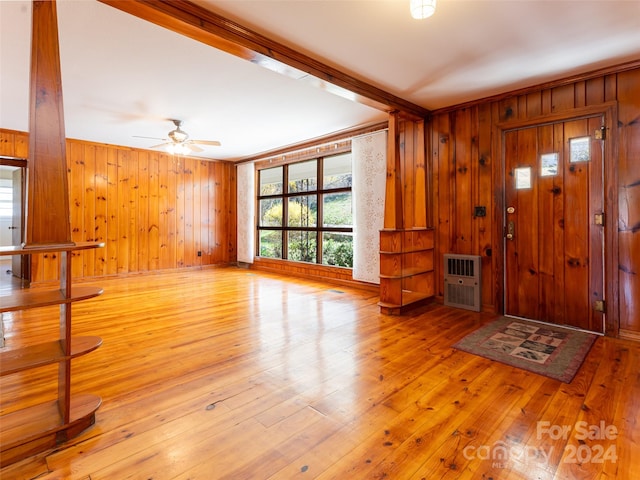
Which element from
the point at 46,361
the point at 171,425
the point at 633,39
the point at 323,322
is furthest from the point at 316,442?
the point at 633,39

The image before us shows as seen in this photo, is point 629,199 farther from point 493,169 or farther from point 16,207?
point 16,207

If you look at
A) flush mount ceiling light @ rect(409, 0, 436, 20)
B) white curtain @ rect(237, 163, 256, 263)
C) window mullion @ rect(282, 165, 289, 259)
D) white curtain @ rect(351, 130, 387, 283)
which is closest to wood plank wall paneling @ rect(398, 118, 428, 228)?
white curtain @ rect(351, 130, 387, 283)

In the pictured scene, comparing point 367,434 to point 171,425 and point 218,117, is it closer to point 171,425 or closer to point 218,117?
point 171,425

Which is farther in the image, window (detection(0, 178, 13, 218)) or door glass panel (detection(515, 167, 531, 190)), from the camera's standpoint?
window (detection(0, 178, 13, 218))

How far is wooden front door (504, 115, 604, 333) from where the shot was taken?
310 centimetres

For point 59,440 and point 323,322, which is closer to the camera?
point 59,440

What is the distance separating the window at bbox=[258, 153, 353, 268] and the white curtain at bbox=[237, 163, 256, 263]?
22 cm

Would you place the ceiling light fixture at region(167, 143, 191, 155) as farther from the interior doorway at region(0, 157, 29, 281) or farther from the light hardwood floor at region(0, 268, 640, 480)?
the light hardwood floor at region(0, 268, 640, 480)

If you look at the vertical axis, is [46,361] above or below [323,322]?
above

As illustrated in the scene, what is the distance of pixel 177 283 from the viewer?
5.60 meters

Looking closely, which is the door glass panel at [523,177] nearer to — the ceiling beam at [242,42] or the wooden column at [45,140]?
the ceiling beam at [242,42]

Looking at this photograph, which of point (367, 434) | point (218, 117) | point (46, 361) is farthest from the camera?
point (218, 117)

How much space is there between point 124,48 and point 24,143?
13.2ft

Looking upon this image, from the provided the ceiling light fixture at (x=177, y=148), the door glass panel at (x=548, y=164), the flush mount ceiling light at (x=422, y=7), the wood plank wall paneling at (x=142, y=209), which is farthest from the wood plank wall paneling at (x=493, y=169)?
the wood plank wall paneling at (x=142, y=209)
